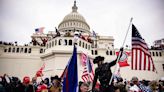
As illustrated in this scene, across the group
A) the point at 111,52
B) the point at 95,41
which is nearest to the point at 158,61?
the point at 111,52

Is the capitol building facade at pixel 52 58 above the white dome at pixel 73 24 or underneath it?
underneath

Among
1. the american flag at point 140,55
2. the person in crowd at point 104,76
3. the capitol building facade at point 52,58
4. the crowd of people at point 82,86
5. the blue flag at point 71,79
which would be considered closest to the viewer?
the blue flag at point 71,79

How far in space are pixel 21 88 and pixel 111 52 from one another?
3353 centimetres

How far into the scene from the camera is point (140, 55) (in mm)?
5707

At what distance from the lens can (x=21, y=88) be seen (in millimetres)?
6703

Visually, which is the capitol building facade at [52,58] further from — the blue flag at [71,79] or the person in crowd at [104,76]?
the blue flag at [71,79]

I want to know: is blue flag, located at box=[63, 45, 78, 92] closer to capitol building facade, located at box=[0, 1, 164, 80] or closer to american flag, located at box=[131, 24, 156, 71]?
american flag, located at box=[131, 24, 156, 71]

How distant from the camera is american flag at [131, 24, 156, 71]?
18.2 ft

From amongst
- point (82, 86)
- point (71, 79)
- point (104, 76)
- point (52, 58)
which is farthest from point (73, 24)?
point (71, 79)

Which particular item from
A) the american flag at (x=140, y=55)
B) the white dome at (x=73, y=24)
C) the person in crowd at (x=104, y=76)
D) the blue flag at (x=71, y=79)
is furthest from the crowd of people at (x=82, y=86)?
the white dome at (x=73, y=24)

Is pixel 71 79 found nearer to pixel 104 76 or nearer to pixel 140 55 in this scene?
pixel 104 76

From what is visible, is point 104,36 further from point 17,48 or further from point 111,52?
point 17,48

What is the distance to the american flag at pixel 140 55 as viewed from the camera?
556cm

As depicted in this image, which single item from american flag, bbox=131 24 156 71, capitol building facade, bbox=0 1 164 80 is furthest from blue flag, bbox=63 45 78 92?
capitol building facade, bbox=0 1 164 80
